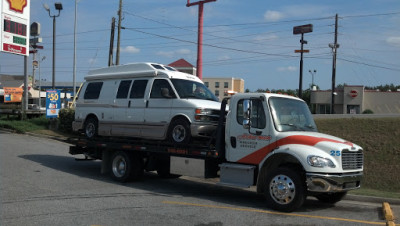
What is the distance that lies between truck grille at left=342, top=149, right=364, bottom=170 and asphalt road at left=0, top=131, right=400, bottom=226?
97 cm

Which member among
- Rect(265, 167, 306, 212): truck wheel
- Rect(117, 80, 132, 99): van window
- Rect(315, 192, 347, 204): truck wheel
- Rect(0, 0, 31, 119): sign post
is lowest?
Rect(315, 192, 347, 204): truck wheel

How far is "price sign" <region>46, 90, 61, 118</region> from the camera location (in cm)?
2404

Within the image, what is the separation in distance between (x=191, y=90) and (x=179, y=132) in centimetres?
121

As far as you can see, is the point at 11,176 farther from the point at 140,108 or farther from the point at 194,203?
the point at 194,203

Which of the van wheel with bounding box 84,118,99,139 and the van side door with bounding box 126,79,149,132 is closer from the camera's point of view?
the van side door with bounding box 126,79,149,132

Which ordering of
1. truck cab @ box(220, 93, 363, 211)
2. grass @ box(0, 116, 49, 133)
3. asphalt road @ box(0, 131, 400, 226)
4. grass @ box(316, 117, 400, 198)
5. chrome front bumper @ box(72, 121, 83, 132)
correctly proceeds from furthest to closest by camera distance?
grass @ box(0, 116, 49, 133), grass @ box(316, 117, 400, 198), chrome front bumper @ box(72, 121, 83, 132), truck cab @ box(220, 93, 363, 211), asphalt road @ box(0, 131, 400, 226)

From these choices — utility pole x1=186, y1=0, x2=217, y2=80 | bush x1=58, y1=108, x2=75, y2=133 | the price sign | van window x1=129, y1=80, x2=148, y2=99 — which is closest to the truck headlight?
van window x1=129, y1=80, x2=148, y2=99

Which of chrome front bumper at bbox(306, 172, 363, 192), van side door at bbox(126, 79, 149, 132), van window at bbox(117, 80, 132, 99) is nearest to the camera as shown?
chrome front bumper at bbox(306, 172, 363, 192)

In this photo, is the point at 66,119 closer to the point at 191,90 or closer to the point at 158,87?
the point at 158,87

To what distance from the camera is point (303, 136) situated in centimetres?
813

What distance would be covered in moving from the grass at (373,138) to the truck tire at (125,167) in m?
10.0

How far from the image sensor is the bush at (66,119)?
76.0ft

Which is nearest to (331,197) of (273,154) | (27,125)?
(273,154)

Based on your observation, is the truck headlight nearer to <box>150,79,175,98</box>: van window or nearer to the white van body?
the white van body
